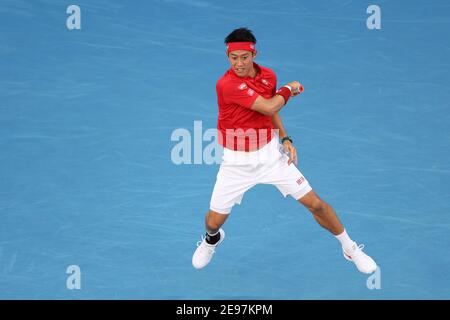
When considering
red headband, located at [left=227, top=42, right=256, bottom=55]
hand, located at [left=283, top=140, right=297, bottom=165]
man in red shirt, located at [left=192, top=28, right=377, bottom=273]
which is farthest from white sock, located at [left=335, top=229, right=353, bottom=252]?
red headband, located at [left=227, top=42, right=256, bottom=55]

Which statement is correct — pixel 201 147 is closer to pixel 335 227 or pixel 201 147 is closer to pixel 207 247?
pixel 207 247

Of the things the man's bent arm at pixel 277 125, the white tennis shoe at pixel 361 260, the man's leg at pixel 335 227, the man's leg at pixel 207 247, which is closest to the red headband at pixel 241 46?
the man's bent arm at pixel 277 125

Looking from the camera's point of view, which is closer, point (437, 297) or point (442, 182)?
point (437, 297)

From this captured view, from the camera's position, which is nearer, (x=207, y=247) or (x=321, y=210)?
(x=321, y=210)

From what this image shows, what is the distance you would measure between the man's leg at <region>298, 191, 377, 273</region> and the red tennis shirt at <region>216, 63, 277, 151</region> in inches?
24.7

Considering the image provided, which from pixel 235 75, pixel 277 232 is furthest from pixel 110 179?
pixel 235 75

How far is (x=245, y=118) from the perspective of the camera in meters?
7.66

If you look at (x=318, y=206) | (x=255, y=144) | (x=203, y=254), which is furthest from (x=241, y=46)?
(x=203, y=254)

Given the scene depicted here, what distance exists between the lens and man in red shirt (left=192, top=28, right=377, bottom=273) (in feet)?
24.5

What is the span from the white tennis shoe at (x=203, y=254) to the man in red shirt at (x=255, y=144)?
1.24ft

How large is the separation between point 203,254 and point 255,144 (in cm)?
128

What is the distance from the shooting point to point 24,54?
11.5 m

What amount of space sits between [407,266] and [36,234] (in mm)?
3572

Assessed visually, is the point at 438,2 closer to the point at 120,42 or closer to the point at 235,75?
the point at 120,42
